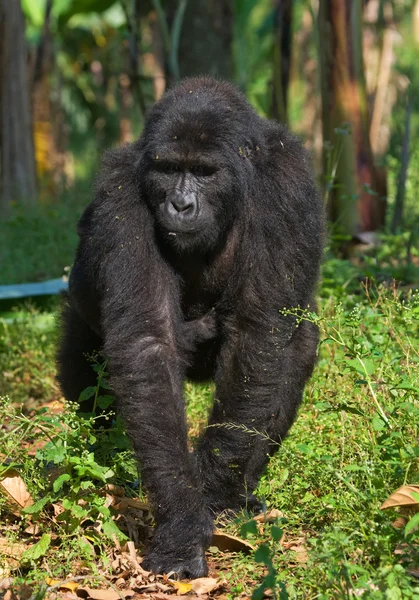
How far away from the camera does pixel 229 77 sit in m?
12.2

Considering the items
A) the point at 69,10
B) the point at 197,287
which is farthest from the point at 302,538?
the point at 69,10

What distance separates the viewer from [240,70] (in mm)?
19359

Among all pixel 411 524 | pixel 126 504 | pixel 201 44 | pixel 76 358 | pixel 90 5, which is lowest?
pixel 126 504

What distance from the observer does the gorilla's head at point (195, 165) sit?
446cm

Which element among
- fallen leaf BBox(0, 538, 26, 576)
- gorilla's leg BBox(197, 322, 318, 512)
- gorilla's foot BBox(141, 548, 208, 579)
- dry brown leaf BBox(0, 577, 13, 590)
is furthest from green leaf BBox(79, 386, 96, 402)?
dry brown leaf BBox(0, 577, 13, 590)

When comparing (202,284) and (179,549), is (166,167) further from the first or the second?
(179,549)

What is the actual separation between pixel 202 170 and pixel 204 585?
6.43 ft

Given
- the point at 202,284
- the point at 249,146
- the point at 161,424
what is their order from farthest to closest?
1. the point at 202,284
2. the point at 249,146
3. the point at 161,424

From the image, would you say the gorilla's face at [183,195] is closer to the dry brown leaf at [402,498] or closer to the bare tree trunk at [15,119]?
the dry brown leaf at [402,498]

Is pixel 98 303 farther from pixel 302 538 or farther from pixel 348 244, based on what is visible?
pixel 348 244

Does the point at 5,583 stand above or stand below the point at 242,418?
below

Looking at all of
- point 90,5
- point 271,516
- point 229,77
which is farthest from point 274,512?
point 90,5

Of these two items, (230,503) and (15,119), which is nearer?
(230,503)

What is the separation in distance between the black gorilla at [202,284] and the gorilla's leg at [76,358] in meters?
0.68
